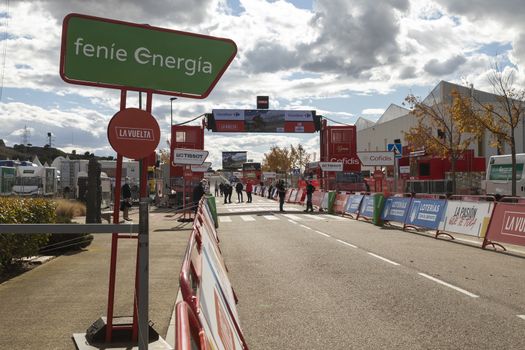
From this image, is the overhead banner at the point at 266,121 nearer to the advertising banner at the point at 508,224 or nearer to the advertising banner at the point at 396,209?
the advertising banner at the point at 396,209

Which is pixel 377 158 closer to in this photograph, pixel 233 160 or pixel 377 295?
pixel 377 295

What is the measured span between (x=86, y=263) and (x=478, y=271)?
7490 mm

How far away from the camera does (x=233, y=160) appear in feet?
513

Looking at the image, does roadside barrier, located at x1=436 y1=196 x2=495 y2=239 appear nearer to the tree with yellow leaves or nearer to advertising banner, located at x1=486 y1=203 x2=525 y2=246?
advertising banner, located at x1=486 y1=203 x2=525 y2=246

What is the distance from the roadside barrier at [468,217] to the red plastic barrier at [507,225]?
0.90 feet

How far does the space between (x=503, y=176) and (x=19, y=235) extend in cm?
2298

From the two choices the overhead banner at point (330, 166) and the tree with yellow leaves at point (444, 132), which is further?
the overhead banner at point (330, 166)

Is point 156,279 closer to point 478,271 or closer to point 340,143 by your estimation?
point 478,271

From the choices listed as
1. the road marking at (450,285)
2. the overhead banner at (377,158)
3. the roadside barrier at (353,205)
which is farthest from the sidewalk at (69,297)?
the overhead banner at (377,158)

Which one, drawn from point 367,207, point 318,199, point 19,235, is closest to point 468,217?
point 367,207

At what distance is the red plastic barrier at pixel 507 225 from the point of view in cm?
1260

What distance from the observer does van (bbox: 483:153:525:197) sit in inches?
998

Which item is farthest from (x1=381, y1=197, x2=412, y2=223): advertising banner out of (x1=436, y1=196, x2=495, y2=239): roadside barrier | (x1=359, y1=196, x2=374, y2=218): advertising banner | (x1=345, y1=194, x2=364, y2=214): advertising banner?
(x1=345, y1=194, x2=364, y2=214): advertising banner

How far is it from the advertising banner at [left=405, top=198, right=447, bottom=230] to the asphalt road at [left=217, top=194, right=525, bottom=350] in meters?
1.92
